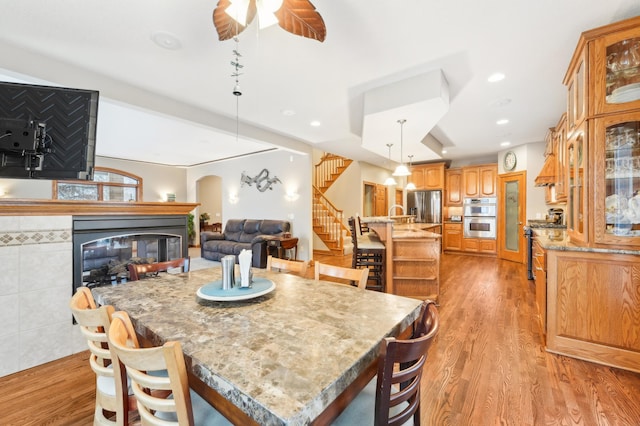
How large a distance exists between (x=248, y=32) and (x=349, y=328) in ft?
→ 7.81

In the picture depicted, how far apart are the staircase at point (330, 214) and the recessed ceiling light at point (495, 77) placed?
4.82 m

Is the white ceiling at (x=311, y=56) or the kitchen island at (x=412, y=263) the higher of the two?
the white ceiling at (x=311, y=56)

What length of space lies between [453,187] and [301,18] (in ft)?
23.2

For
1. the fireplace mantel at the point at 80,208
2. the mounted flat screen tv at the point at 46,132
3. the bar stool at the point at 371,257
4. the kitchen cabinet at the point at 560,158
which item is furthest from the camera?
the kitchen cabinet at the point at 560,158

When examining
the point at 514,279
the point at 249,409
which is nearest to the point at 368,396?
the point at 249,409

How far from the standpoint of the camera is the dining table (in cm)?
69

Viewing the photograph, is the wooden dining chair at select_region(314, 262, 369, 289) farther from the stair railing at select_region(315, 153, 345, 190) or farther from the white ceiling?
the stair railing at select_region(315, 153, 345, 190)

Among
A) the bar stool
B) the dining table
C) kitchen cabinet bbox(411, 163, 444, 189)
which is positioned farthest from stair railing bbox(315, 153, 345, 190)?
the dining table

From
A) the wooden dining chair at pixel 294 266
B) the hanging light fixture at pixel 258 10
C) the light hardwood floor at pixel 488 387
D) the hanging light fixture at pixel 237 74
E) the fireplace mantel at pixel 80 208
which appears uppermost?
the hanging light fixture at pixel 237 74

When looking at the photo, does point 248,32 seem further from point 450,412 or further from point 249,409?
point 450,412

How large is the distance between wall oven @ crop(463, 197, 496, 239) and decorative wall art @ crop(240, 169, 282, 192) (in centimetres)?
502

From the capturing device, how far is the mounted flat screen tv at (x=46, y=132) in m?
2.03

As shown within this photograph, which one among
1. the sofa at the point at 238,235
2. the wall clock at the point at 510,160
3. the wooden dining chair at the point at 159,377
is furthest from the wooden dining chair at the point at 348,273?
the wall clock at the point at 510,160

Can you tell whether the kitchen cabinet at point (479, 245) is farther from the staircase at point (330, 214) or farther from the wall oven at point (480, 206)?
the staircase at point (330, 214)
